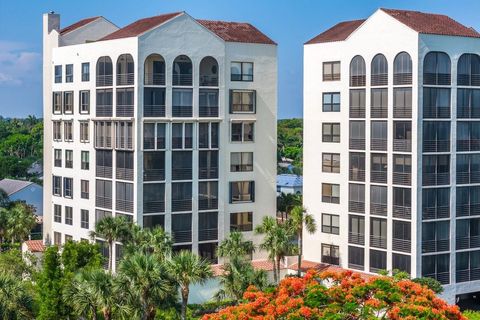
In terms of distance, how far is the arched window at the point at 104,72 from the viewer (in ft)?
208

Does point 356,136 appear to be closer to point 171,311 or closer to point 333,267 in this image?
point 333,267

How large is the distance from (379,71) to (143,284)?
25.0 metres

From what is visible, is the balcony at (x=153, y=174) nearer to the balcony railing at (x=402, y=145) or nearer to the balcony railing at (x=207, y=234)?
the balcony railing at (x=207, y=234)

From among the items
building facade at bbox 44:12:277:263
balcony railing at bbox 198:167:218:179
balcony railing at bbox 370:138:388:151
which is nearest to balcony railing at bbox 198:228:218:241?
building facade at bbox 44:12:277:263

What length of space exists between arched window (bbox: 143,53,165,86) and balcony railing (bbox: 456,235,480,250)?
77.9ft

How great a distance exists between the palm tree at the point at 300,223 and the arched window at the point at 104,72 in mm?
16726

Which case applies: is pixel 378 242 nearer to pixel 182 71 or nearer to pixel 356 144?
pixel 356 144

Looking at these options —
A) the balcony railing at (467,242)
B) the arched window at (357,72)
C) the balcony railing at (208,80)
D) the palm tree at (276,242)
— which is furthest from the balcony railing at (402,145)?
the balcony railing at (208,80)

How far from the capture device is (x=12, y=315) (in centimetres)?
4966

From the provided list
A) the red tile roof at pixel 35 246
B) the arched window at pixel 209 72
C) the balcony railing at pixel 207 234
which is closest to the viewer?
the balcony railing at pixel 207 234

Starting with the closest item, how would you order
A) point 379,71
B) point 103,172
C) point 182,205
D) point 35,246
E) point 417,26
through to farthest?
point 417,26, point 379,71, point 182,205, point 103,172, point 35,246

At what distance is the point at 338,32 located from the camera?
2544 inches

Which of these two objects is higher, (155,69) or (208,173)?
(155,69)

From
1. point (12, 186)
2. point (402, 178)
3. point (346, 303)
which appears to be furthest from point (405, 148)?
point (12, 186)
